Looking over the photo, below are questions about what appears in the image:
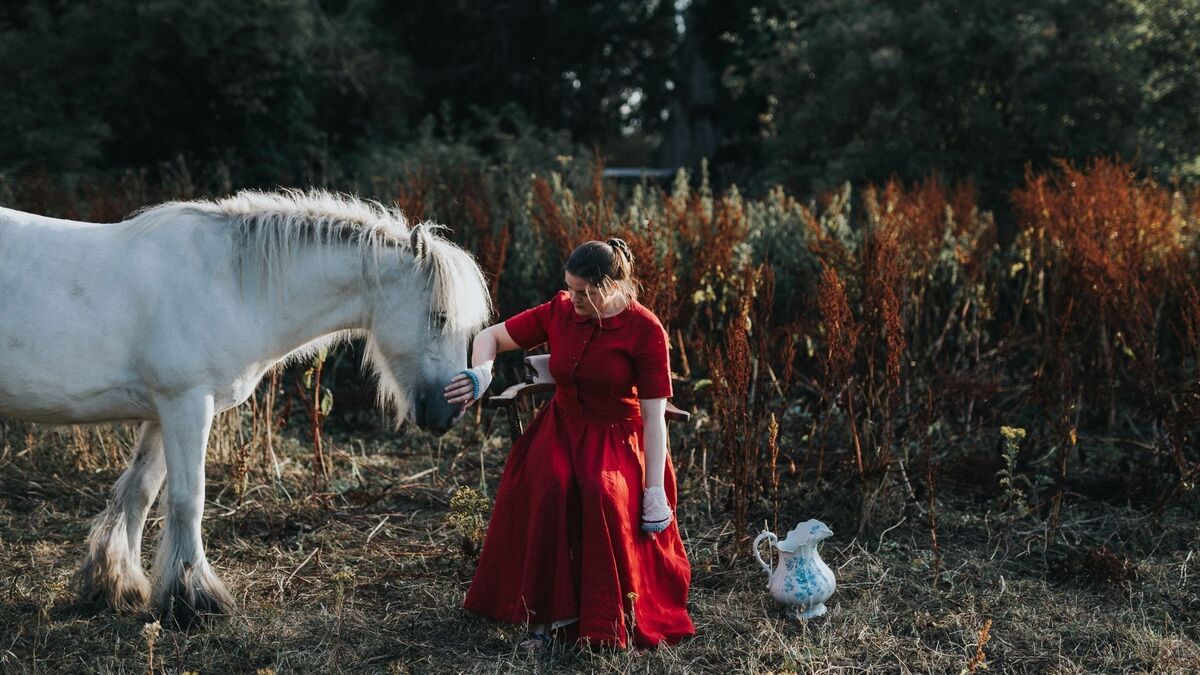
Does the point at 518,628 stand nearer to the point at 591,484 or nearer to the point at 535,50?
the point at 591,484

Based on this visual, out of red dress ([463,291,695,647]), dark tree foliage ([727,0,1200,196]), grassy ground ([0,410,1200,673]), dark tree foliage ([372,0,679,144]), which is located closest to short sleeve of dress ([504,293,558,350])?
red dress ([463,291,695,647])

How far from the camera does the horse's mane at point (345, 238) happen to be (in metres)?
3.38

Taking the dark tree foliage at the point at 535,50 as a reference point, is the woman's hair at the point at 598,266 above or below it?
below

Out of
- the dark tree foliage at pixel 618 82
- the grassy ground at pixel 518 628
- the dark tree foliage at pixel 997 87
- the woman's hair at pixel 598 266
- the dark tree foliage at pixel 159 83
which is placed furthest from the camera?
the dark tree foliage at pixel 159 83

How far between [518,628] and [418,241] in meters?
1.33

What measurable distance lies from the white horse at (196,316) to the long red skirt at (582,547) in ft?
1.20

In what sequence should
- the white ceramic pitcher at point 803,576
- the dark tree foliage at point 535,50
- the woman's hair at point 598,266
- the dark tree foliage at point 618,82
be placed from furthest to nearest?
the dark tree foliage at point 535,50 < the dark tree foliage at point 618,82 < the white ceramic pitcher at point 803,576 < the woman's hair at point 598,266

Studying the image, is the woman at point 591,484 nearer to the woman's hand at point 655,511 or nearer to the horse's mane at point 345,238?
the woman's hand at point 655,511

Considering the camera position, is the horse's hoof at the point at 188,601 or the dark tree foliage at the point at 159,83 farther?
the dark tree foliage at the point at 159,83

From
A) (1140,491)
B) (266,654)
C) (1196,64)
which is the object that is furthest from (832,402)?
(1196,64)

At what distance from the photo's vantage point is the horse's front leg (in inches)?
131

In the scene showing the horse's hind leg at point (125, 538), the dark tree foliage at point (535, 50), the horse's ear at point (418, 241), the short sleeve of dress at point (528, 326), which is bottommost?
the horse's hind leg at point (125, 538)

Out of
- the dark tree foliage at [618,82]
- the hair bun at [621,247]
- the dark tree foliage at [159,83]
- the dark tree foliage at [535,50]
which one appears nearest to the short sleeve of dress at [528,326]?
the hair bun at [621,247]

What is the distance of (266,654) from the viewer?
331cm
